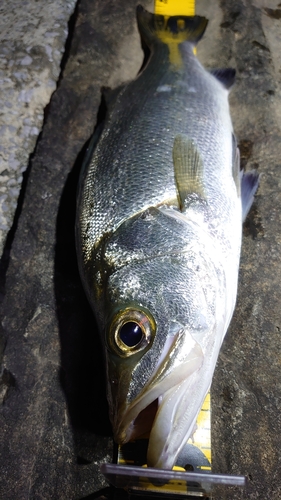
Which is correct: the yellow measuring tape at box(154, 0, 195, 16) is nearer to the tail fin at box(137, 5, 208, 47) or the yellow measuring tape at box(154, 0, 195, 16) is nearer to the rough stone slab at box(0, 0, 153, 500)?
the tail fin at box(137, 5, 208, 47)

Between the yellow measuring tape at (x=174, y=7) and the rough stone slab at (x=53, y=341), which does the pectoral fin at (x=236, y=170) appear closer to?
the rough stone slab at (x=53, y=341)

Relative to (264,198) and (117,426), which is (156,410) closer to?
(117,426)

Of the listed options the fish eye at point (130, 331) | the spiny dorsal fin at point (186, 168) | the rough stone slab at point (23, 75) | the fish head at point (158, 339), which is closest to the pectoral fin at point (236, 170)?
the spiny dorsal fin at point (186, 168)

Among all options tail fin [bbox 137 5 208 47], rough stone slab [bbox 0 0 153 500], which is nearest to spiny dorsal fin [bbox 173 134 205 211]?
rough stone slab [bbox 0 0 153 500]

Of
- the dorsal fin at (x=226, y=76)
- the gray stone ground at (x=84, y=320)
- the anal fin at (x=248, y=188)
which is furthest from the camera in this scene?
the dorsal fin at (x=226, y=76)

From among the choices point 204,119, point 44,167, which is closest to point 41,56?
point 44,167

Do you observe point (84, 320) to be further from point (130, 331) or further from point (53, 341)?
point (130, 331)
